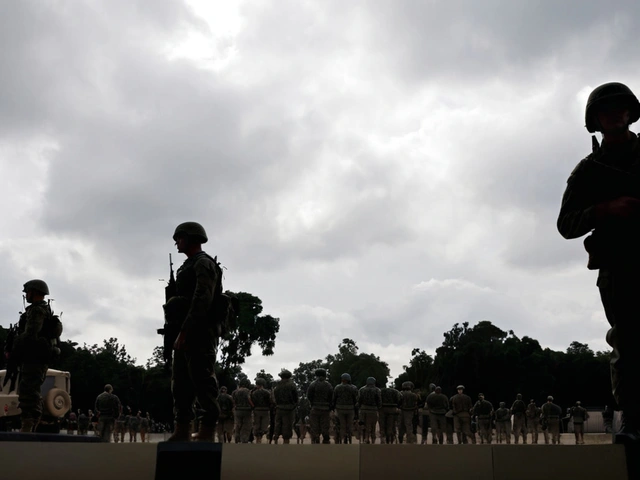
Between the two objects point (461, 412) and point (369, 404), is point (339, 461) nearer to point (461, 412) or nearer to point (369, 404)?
point (369, 404)

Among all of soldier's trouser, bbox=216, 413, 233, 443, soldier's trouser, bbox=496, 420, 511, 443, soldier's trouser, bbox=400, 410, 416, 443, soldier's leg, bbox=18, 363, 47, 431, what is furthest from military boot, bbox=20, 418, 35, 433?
soldier's trouser, bbox=496, 420, 511, 443

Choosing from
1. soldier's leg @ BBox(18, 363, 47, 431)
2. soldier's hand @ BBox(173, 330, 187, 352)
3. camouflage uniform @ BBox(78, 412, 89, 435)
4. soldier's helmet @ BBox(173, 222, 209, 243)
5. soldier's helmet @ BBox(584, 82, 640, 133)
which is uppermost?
soldier's helmet @ BBox(584, 82, 640, 133)

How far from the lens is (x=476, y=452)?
3096 millimetres

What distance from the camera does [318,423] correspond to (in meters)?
18.8

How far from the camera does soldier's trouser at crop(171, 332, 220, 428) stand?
521cm

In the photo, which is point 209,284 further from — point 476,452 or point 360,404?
point 360,404

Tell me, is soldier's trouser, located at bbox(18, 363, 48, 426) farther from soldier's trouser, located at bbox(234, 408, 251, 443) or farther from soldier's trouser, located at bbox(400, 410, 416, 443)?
soldier's trouser, located at bbox(400, 410, 416, 443)

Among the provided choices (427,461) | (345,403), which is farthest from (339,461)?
(345,403)

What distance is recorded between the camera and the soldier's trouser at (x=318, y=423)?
1856cm

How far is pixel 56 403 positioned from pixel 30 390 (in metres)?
8.03

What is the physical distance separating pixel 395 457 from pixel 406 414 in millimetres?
19195

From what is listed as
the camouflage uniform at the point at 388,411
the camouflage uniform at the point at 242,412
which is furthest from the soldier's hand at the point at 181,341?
the camouflage uniform at the point at 388,411

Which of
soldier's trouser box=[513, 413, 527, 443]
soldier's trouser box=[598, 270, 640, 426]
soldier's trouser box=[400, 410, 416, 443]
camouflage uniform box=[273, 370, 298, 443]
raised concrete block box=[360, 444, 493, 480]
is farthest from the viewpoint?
soldier's trouser box=[513, 413, 527, 443]

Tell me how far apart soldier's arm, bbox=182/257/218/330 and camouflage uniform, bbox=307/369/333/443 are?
44.4 feet
